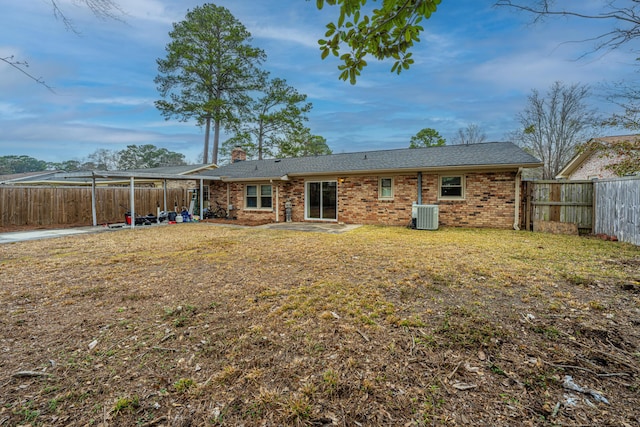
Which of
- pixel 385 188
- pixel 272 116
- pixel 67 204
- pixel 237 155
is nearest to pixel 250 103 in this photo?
pixel 272 116

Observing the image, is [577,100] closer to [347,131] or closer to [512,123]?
[512,123]

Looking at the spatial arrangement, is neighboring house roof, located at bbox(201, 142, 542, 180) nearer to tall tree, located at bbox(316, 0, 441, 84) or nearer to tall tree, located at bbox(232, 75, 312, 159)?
tall tree, located at bbox(316, 0, 441, 84)

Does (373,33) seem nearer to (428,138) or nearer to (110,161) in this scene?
(428,138)

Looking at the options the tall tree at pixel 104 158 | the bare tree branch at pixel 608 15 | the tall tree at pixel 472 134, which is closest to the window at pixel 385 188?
the bare tree branch at pixel 608 15

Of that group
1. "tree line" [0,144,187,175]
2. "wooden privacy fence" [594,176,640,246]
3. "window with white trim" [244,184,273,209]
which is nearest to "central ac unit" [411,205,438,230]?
"wooden privacy fence" [594,176,640,246]

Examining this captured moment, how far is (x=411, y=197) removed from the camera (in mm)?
10820

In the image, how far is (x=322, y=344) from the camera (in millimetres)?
2475

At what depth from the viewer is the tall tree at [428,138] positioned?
2953 centimetres

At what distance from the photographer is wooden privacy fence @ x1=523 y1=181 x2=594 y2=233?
8641 millimetres

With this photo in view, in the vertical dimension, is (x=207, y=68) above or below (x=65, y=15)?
above

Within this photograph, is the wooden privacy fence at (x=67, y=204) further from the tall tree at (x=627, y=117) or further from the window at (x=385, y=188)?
the tall tree at (x=627, y=117)

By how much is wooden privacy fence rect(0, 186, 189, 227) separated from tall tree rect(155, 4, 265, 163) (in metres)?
8.29

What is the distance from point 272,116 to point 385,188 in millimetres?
15411

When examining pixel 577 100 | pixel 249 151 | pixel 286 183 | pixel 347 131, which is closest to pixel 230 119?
pixel 249 151
